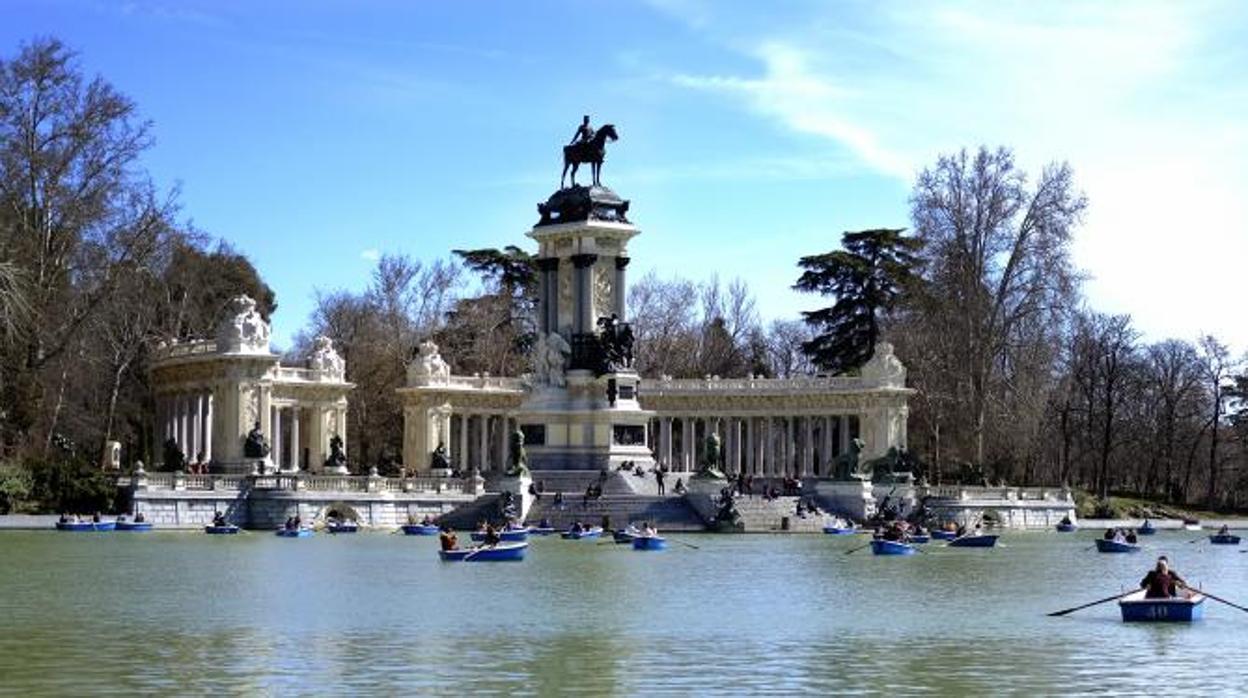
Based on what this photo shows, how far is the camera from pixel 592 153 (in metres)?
84.6

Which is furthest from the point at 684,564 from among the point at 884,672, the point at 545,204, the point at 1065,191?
the point at 1065,191

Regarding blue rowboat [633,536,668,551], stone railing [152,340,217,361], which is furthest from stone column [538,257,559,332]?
blue rowboat [633,536,668,551]

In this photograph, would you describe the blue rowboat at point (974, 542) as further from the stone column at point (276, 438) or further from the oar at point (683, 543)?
the stone column at point (276, 438)

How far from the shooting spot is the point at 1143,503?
10188cm

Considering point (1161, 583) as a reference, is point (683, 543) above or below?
below

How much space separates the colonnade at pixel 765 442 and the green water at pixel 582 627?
133 ft

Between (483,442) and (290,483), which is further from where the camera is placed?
(483,442)

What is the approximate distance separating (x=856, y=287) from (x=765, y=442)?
11694 millimetres

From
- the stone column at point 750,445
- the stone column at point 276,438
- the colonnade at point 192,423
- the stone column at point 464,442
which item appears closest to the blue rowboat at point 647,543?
the stone column at point 276,438

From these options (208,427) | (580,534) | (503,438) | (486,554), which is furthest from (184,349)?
(486,554)

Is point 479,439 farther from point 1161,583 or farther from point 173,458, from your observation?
point 1161,583

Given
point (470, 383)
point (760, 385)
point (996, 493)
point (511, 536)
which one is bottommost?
point (511, 536)

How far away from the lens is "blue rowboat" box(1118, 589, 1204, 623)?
114 ft

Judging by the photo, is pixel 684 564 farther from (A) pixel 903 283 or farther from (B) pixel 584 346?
Result: (A) pixel 903 283
